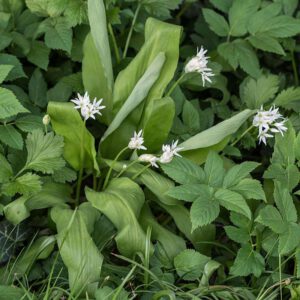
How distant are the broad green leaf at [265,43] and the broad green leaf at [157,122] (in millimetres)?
498

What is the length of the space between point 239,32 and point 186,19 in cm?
66

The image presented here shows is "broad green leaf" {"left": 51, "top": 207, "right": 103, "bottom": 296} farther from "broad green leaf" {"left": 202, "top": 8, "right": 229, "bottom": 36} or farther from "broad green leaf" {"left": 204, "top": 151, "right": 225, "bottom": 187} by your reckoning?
"broad green leaf" {"left": 202, "top": 8, "right": 229, "bottom": 36}

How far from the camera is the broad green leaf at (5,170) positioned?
6.43ft

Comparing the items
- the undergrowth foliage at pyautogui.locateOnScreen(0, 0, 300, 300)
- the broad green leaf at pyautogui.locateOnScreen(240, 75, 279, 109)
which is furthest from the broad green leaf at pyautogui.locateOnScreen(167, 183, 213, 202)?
the broad green leaf at pyautogui.locateOnScreen(240, 75, 279, 109)

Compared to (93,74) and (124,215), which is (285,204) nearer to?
(124,215)

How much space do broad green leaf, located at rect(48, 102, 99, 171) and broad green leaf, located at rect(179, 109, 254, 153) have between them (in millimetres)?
301

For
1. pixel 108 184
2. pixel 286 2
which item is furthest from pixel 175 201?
pixel 286 2

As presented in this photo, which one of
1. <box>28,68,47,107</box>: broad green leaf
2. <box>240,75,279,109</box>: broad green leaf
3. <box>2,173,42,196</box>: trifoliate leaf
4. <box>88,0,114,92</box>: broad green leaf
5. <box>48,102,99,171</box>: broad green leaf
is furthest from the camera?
<box>240,75,279,109</box>: broad green leaf

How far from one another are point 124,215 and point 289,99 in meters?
0.81

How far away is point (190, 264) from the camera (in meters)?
1.97

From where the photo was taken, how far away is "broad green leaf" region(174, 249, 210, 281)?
1.97 metres

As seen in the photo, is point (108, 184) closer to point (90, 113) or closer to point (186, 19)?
point (90, 113)

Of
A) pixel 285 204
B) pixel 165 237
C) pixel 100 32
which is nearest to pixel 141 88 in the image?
pixel 100 32

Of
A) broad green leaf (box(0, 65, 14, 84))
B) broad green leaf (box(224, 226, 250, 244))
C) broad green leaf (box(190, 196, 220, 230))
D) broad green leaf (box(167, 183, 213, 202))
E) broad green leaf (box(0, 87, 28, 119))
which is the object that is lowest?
broad green leaf (box(224, 226, 250, 244))
